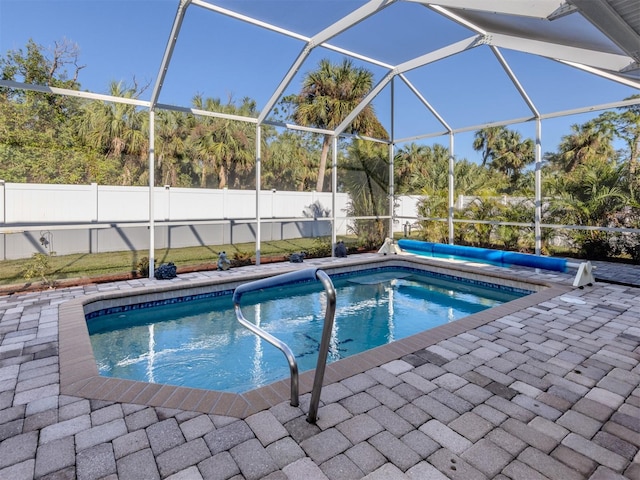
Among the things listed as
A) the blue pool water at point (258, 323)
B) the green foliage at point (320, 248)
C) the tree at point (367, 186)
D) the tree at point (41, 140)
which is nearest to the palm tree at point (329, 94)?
the tree at point (367, 186)

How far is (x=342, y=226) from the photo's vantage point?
1124cm

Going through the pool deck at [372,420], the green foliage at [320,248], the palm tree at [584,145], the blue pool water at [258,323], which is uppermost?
the palm tree at [584,145]

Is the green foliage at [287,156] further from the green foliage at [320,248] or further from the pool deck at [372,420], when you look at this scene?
→ the pool deck at [372,420]

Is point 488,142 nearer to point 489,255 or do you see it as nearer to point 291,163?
point 489,255

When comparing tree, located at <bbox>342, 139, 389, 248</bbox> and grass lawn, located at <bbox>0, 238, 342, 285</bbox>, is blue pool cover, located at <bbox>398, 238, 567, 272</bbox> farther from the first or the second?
grass lawn, located at <bbox>0, 238, 342, 285</bbox>

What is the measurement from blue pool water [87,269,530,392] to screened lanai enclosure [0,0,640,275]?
1.88 metres

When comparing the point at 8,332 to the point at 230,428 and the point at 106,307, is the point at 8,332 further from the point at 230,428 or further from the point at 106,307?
the point at 230,428

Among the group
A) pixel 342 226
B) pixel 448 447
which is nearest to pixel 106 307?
pixel 448 447

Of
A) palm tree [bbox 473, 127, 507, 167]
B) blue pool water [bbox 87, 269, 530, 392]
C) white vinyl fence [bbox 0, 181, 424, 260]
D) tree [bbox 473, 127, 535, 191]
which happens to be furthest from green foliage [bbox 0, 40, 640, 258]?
palm tree [bbox 473, 127, 507, 167]

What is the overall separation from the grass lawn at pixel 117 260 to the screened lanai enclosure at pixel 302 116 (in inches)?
15.2

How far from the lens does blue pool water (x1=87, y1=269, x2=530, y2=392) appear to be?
14.9 ft

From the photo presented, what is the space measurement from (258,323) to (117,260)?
15.0 ft

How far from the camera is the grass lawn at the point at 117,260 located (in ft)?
24.1

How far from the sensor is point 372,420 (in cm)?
268
